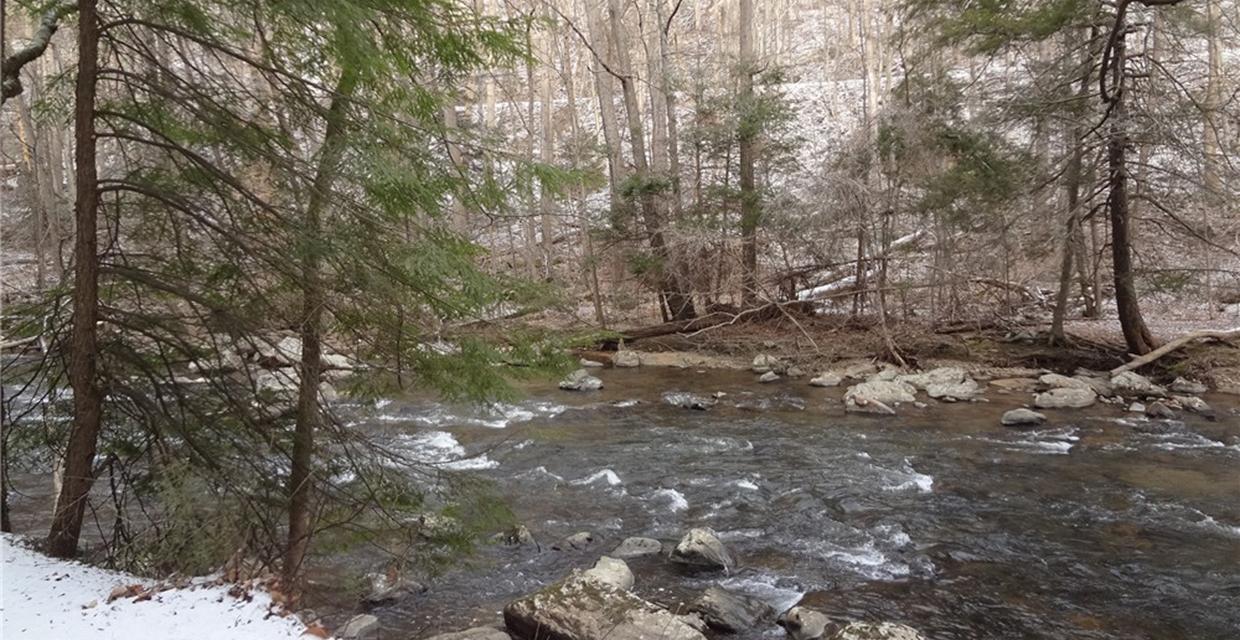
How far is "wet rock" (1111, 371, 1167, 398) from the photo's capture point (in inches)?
472

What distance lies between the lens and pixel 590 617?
4758 mm

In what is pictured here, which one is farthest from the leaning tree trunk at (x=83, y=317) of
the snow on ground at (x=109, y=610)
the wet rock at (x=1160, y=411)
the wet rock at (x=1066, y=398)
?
the wet rock at (x=1160, y=411)

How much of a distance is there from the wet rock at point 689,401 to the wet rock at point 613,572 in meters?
6.34

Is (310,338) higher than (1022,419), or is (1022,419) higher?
(310,338)

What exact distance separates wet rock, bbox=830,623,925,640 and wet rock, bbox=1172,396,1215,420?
8.77 m

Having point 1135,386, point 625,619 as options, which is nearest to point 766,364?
point 1135,386

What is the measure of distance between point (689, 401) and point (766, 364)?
3.21 m

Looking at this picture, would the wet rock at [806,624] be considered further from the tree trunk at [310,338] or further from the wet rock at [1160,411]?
the wet rock at [1160,411]

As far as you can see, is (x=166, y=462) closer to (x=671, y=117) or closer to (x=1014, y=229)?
(x=1014, y=229)

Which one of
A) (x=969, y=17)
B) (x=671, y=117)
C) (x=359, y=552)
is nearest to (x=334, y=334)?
(x=359, y=552)

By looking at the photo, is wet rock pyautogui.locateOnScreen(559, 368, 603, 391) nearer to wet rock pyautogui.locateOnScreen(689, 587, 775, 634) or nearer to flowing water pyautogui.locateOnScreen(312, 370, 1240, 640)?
flowing water pyautogui.locateOnScreen(312, 370, 1240, 640)

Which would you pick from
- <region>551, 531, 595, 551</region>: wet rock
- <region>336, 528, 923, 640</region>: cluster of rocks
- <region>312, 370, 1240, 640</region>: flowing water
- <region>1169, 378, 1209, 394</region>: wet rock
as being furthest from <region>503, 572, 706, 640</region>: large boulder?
<region>1169, 378, 1209, 394</region>: wet rock

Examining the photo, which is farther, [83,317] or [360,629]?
[360,629]

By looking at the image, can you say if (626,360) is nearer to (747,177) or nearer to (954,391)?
(747,177)
